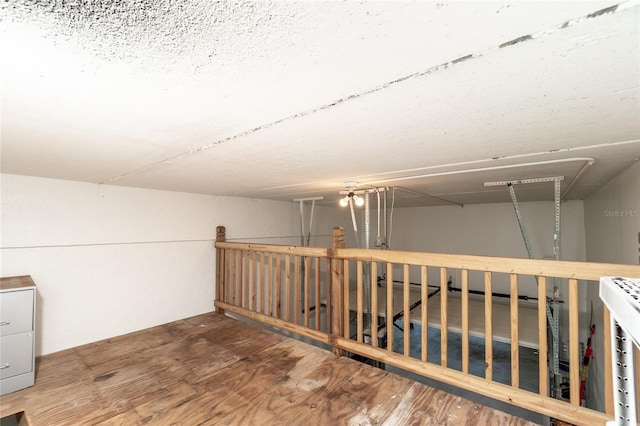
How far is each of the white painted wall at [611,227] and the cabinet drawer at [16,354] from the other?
4419mm

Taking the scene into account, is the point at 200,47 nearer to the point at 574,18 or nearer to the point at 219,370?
the point at 574,18

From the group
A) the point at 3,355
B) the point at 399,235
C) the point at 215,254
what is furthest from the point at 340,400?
the point at 399,235

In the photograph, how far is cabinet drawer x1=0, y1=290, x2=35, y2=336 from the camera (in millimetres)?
1937

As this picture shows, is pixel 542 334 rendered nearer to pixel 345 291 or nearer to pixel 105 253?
pixel 345 291

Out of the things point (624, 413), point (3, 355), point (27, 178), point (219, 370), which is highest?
point (27, 178)

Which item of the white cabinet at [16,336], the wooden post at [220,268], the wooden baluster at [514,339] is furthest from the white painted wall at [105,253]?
the wooden baluster at [514,339]

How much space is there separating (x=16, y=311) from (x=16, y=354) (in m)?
0.31

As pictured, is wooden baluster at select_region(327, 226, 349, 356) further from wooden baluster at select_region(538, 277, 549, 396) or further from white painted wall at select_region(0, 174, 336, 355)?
white painted wall at select_region(0, 174, 336, 355)

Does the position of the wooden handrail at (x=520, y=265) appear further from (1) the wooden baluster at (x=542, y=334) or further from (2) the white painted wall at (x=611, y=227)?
(2) the white painted wall at (x=611, y=227)

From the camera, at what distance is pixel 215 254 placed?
3.75 meters

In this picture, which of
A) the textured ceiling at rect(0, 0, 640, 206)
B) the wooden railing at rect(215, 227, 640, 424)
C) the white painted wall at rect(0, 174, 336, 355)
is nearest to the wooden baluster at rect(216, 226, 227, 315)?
the white painted wall at rect(0, 174, 336, 355)

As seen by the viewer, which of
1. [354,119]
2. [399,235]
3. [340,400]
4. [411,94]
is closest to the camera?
Result: [411,94]

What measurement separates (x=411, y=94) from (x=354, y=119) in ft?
0.93

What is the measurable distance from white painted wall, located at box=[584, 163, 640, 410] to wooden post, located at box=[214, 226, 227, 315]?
3.85m
